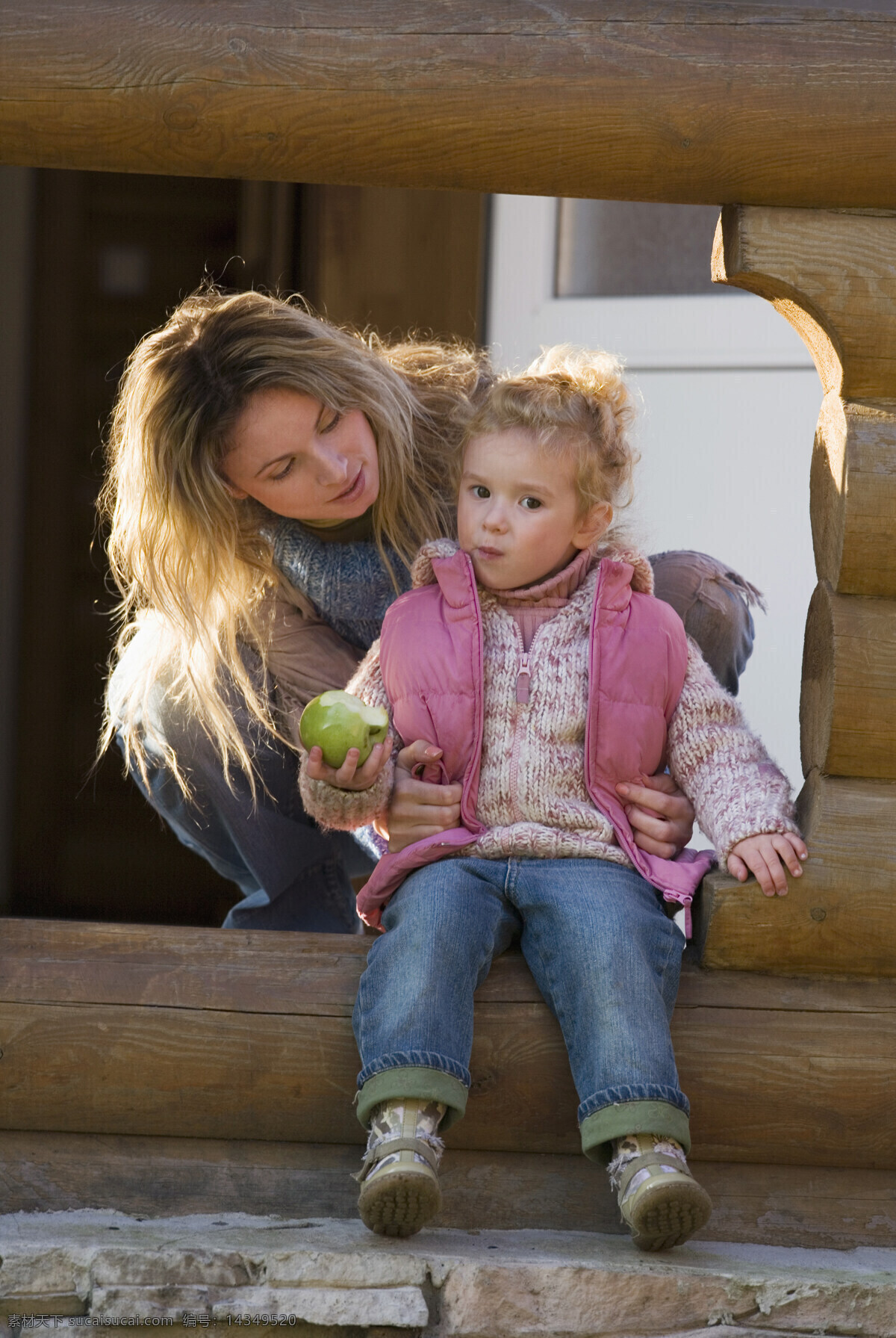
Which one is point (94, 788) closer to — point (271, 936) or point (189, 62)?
point (271, 936)

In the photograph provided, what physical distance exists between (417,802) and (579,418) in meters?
0.64

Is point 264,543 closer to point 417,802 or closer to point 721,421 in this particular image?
point 417,802

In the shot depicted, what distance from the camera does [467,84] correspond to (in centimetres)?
216

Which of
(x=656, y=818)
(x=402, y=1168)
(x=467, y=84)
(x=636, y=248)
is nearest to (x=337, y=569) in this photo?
(x=656, y=818)

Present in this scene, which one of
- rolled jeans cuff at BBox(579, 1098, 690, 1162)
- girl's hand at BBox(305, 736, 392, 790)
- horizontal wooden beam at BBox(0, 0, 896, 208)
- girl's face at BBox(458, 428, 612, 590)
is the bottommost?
rolled jeans cuff at BBox(579, 1098, 690, 1162)

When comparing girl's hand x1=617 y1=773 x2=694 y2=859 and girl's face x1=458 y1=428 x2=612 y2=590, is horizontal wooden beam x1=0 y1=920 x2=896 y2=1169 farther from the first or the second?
girl's face x1=458 y1=428 x2=612 y2=590

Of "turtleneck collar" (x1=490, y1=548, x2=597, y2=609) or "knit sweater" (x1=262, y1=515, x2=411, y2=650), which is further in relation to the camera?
"knit sweater" (x1=262, y1=515, x2=411, y2=650)

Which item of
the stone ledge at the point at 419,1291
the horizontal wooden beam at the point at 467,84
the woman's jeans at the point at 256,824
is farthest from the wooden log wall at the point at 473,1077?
the horizontal wooden beam at the point at 467,84

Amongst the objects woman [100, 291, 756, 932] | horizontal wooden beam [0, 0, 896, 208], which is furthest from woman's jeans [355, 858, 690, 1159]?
horizontal wooden beam [0, 0, 896, 208]

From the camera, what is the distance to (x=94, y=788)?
17.3 ft

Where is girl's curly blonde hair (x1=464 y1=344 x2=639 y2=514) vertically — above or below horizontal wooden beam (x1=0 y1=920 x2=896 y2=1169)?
above

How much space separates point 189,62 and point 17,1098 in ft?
4.97

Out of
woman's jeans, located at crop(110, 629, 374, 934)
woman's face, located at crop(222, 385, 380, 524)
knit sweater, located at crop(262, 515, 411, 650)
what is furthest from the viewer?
woman's jeans, located at crop(110, 629, 374, 934)

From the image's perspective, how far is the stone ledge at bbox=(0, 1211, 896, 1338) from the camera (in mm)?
1902
